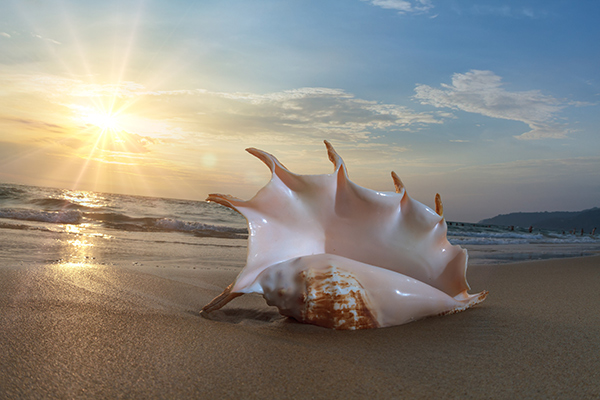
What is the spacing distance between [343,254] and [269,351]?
4.03 feet

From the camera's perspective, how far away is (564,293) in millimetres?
2939

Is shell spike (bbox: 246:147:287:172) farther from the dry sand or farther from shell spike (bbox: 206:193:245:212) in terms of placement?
the dry sand

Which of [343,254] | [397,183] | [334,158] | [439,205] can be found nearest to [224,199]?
[334,158]

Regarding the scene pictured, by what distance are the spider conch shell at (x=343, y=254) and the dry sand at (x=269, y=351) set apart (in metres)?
0.11

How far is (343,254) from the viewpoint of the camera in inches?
110

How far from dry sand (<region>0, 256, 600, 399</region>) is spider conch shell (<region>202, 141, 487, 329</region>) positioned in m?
0.11

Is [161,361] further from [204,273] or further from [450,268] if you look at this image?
[204,273]

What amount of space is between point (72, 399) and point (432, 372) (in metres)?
1.15

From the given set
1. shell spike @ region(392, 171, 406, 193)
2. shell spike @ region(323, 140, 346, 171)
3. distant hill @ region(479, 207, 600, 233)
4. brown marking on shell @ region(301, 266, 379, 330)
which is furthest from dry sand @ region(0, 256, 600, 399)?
distant hill @ region(479, 207, 600, 233)

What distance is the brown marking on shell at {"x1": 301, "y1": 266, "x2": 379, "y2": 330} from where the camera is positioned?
2.02 meters

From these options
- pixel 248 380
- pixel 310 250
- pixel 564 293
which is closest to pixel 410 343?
pixel 248 380

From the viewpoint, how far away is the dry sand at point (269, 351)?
1.28 m

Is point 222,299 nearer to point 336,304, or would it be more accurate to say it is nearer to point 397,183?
point 336,304

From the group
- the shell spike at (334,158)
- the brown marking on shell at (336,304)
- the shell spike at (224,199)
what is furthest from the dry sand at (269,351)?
the shell spike at (334,158)
